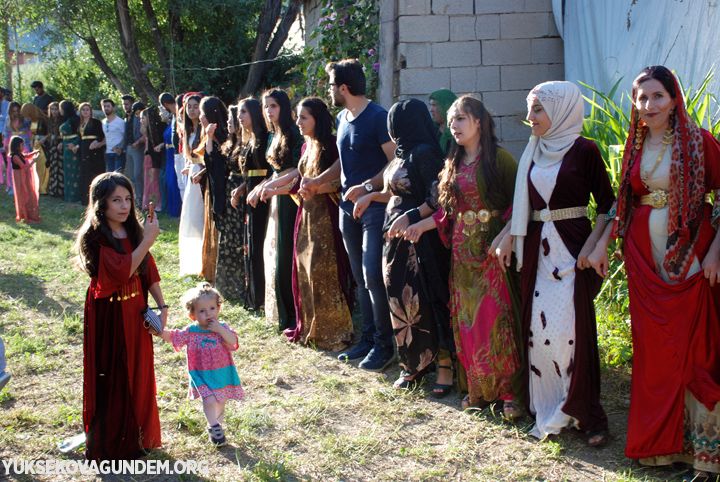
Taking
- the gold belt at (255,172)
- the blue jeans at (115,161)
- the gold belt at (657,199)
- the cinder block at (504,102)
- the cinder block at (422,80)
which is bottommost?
the gold belt at (657,199)

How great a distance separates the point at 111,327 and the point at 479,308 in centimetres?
189

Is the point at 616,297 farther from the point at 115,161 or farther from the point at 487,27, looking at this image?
the point at 115,161

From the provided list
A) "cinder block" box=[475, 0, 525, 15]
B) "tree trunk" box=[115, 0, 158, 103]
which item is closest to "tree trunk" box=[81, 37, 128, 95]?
"tree trunk" box=[115, 0, 158, 103]

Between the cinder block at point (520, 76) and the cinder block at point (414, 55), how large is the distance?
83 centimetres

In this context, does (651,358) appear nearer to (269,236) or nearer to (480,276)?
(480,276)

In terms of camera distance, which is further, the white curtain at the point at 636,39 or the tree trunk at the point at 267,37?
the tree trunk at the point at 267,37

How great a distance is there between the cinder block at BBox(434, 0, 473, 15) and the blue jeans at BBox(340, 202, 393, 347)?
3.39 meters

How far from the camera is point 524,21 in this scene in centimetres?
697

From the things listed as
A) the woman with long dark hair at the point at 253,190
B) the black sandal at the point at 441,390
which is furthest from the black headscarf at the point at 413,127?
the woman with long dark hair at the point at 253,190

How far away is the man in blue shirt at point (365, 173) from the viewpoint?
13.9 ft

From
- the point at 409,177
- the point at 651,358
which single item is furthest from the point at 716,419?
the point at 409,177

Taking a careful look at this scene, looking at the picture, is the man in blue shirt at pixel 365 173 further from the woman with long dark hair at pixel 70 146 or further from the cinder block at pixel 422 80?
the woman with long dark hair at pixel 70 146

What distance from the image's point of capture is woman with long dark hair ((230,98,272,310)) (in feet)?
18.1

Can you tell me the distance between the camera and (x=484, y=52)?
698cm
